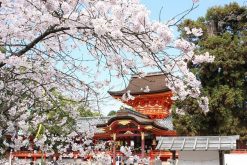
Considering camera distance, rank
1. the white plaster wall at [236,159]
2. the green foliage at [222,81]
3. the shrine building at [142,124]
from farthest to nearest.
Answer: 1. the shrine building at [142,124]
2. the green foliage at [222,81]
3. the white plaster wall at [236,159]

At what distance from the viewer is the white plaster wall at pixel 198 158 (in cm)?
1130

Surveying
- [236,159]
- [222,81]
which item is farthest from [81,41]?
[222,81]

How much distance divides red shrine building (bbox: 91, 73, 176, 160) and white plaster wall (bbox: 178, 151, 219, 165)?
9.28m

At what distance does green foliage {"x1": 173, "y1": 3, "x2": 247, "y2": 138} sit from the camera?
2017cm

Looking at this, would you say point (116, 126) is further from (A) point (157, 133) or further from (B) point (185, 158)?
(B) point (185, 158)

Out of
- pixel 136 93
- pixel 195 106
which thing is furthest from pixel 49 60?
pixel 136 93

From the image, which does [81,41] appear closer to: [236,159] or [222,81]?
[236,159]

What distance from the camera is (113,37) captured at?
3.75 metres

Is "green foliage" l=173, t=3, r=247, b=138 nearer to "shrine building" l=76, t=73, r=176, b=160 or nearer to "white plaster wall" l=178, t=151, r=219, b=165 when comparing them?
"shrine building" l=76, t=73, r=176, b=160

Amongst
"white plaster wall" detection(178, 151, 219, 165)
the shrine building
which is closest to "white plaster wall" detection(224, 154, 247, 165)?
the shrine building

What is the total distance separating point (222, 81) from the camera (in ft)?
70.9

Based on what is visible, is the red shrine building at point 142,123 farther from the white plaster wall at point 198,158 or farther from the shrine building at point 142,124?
the white plaster wall at point 198,158

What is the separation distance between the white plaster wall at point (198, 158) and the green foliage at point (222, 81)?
331 inches

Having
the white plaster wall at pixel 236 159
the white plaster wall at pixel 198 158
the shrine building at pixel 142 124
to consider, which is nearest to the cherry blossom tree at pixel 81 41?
the white plaster wall at pixel 198 158
